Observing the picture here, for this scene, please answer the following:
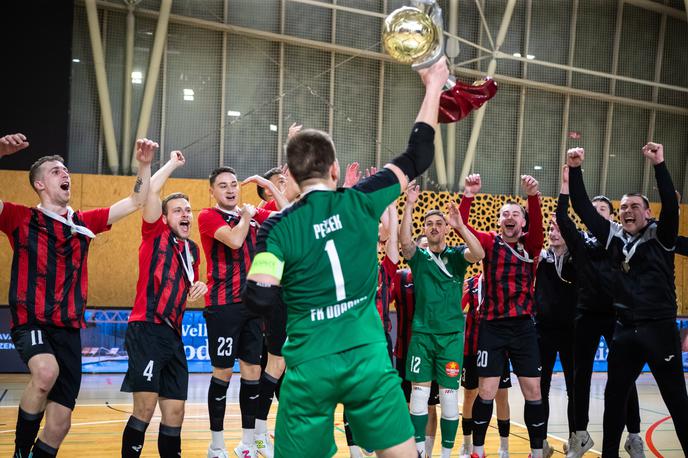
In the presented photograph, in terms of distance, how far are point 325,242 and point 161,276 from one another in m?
2.54

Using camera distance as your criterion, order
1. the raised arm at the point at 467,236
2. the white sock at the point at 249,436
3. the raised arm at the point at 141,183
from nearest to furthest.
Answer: the raised arm at the point at 141,183 → the raised arm at the point at 467,236 → the white sock at the point at 249,436

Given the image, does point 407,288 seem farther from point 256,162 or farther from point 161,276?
point 256,162

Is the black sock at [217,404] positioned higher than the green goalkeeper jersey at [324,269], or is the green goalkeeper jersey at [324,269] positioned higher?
the green goalkeeper jersey at [324,269]

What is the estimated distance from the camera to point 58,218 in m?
5.05

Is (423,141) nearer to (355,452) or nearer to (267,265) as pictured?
(267,265)

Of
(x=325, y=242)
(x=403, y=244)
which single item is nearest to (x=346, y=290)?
(x=325, y=242)

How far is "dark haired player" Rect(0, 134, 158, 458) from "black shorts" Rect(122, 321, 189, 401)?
35 cm

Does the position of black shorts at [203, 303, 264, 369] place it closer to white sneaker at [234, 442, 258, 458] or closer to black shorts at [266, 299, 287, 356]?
black shorts at [266, 299, 287, 356]

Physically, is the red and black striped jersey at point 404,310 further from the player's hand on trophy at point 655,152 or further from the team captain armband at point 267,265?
the team captain armband at point 267,265

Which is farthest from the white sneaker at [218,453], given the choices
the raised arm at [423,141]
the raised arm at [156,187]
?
the raised arm at [423,141]

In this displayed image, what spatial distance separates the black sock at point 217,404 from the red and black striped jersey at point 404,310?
1.81 metres

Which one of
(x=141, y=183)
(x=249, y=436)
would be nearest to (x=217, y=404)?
(x=249, y=436)

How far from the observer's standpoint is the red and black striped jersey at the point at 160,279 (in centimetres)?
525

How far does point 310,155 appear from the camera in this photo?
3217 millimetres
